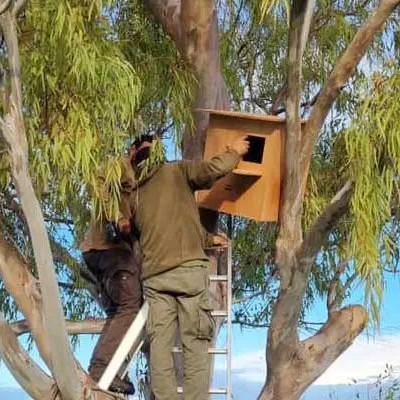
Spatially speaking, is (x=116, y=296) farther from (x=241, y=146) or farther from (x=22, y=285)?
(x=241, y=146)

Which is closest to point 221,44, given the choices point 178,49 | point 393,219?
point 178,49

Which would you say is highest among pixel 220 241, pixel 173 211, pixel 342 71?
pixel 342 71

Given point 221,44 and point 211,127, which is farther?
point 221,44

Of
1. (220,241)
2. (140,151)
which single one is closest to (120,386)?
(220,241)

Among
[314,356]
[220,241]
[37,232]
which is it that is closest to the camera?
[37,232]

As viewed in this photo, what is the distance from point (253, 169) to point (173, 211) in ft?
1.64

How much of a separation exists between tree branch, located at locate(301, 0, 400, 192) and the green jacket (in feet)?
1.61

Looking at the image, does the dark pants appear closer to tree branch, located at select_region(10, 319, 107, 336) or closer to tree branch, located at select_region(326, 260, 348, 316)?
tree branch, located at select_region(10, 319, 107, 336)

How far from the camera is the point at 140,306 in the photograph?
473 centimetres

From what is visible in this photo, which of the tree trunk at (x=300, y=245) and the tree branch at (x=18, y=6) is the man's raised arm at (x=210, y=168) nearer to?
the tree trunk at (x=300, y=245)

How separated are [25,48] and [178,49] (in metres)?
1.38

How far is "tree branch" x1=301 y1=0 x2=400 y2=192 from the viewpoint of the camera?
14.9 feet

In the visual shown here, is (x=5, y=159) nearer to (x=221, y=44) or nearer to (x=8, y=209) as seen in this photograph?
(x=8, y=209)

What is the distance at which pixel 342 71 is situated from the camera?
185 inches
